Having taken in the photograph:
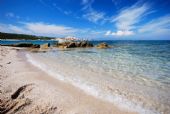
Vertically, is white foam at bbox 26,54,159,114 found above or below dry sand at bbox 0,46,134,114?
below

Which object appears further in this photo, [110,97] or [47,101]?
[110,97]

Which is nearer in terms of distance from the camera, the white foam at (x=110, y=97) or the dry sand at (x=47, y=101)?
the dry sand at (x=47, y=101)

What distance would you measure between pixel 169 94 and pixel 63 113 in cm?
456

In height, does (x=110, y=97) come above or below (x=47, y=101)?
below

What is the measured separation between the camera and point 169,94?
605cm

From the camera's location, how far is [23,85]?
21.4 ft

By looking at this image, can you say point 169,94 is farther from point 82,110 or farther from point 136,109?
point 82,110

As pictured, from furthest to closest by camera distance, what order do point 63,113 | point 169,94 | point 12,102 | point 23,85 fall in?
point 23,85 < point 169,94 < point 12,102 < point 63,113

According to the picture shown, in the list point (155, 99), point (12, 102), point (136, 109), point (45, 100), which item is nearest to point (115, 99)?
point (136, 109)

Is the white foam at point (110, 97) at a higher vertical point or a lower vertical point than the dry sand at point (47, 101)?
lower

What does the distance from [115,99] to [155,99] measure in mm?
1552

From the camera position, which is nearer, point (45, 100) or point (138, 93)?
point (45, 100)

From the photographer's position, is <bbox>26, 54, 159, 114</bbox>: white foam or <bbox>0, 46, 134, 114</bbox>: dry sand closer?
<bbox>0, 46, 134, 114</bbox>: dry sand

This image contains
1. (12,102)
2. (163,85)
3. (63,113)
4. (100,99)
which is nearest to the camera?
(63,113)
